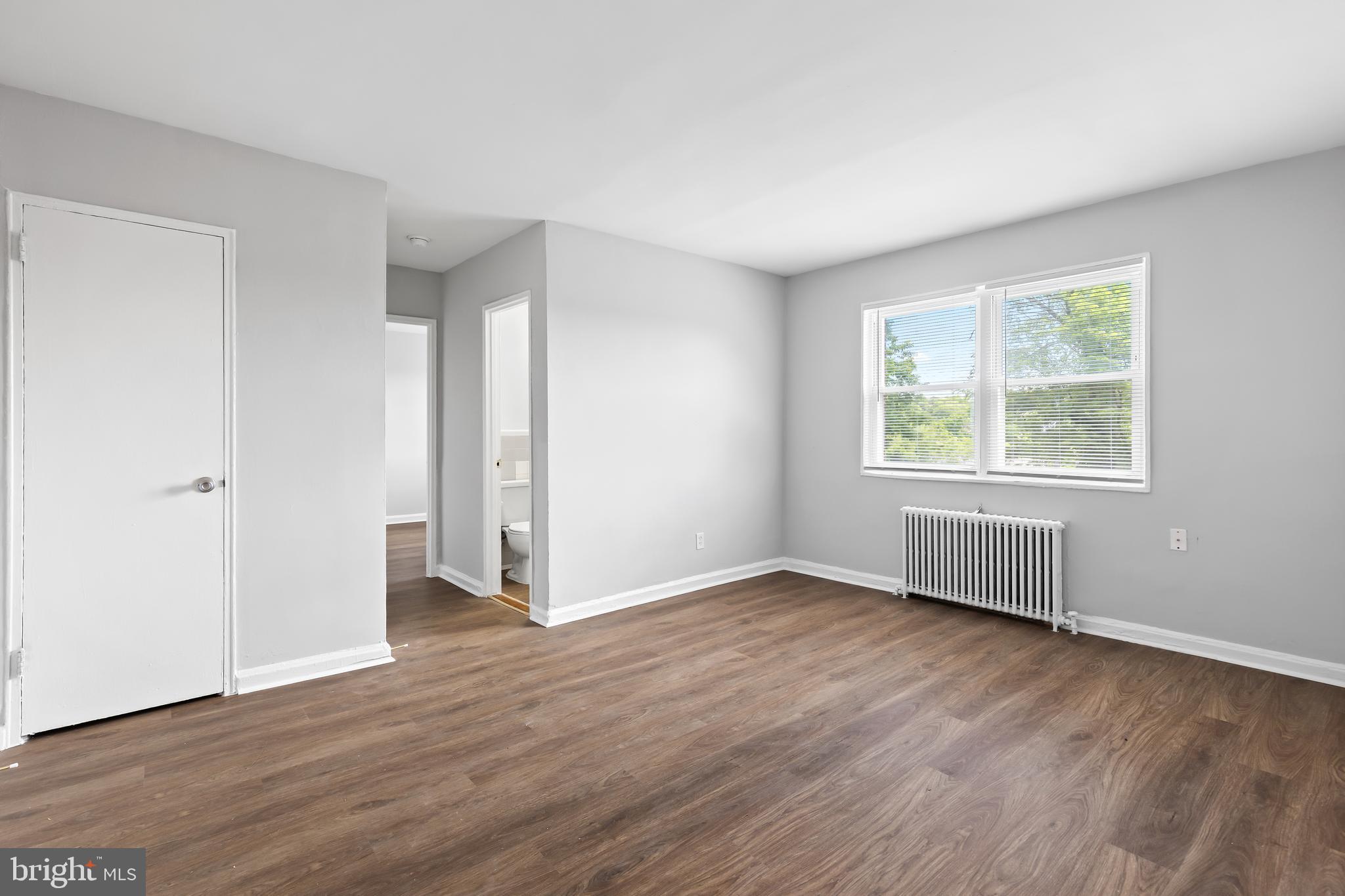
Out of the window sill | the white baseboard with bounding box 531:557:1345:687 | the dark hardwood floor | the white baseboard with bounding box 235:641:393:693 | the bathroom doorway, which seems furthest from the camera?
the bathroom doorway

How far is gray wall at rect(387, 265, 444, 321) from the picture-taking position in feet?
16.4

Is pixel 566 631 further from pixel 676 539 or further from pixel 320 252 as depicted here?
pixel 320 252

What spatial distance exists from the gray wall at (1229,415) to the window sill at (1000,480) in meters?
0.05

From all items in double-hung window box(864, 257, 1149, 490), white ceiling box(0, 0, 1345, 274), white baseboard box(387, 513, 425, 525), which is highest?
white ceiling box(0, 0, 1345, 274)

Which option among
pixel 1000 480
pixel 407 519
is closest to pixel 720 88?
pixel 1000 480

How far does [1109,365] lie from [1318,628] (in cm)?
163

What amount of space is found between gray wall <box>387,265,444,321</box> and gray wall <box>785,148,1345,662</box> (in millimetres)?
4152

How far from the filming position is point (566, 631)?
12.6ft

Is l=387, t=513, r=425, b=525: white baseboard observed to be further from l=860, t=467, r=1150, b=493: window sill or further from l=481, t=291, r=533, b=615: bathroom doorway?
l=860, t=467, r=1150, b=493: window sill

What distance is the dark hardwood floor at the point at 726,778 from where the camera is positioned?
5.78ft

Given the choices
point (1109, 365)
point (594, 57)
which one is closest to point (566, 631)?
point (594, 57)

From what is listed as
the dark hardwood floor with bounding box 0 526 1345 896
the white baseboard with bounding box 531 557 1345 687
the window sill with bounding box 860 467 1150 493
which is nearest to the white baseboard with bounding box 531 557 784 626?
the white baseboard with bounding box 531 557 1345 687

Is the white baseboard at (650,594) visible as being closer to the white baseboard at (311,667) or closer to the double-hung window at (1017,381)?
the white baseboard at (311,667)

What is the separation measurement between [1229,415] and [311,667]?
489 cm
